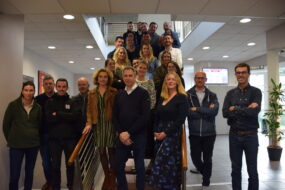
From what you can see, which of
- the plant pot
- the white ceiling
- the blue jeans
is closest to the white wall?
the white ceiling

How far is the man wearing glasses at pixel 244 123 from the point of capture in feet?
9.66

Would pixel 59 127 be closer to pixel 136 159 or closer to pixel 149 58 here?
pixel 136 159

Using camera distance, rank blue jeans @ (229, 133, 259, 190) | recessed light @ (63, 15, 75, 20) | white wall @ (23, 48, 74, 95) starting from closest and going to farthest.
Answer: blue jeans @ (229, 133, 259, 190)
recessed light @ (63, 15, 75, 20)
white wall @ (23, 48, 74, 95)

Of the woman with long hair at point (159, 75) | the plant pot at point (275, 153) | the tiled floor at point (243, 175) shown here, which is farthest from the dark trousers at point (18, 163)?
the plant pot at point (275, 153)

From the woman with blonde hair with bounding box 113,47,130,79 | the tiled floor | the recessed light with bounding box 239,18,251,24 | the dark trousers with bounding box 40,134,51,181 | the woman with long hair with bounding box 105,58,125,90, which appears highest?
the recessed light with bounding box 239,18,251,24

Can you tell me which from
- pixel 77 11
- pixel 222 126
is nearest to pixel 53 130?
pixel 77 11

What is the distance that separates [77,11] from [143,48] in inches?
49.3

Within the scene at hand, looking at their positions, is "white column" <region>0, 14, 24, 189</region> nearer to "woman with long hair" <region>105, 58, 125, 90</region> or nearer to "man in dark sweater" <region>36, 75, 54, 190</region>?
"man in dark sweater" <region>36, 75, 54, 190</region>

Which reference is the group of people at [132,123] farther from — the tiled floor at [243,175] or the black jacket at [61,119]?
the tiled floor at [243,175]

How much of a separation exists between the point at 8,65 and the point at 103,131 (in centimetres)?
206

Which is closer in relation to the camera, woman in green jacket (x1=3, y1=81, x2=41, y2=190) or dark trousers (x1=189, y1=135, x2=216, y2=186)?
woman in green jacket (x1=3, y1=81, x2=41, y2=190)

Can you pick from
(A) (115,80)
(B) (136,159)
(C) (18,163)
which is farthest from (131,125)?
(C) (18,163)

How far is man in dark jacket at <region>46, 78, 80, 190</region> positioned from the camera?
10.6 feet

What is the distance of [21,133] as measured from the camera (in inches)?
122
